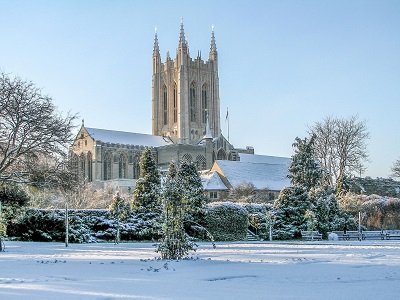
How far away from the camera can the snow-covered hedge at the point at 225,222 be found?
3070 centimetres

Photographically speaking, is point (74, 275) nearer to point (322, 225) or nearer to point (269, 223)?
point (269, 223)

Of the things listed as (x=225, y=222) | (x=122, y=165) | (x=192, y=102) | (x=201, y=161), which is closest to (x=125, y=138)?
(x=122, y=165)

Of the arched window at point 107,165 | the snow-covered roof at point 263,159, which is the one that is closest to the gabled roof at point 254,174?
the snow-covered roof at point 263,159

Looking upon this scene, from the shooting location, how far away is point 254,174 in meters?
64.4

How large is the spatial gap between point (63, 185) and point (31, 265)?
36.1 ft

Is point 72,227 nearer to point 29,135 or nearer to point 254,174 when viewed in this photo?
point 29,135

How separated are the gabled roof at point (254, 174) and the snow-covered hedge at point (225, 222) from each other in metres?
28.0

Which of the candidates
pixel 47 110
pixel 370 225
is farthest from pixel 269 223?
pixel 47 110

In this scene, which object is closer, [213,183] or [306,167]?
[306,167]

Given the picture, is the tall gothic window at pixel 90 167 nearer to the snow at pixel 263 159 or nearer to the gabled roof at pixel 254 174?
the snow at pixel 263 159

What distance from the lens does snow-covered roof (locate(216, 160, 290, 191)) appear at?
203ft

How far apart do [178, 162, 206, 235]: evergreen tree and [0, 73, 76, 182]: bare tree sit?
17.5 ft

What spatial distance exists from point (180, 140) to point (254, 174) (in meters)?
34.6

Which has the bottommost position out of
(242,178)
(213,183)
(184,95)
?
(213,183)
